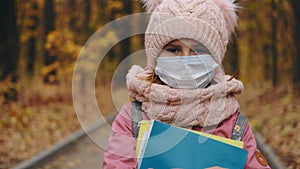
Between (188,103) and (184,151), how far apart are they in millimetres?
349

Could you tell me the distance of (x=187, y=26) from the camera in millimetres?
3482

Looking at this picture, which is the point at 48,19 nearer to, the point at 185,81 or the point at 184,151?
the point at 185,81

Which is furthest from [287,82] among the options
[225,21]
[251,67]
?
[225,21]

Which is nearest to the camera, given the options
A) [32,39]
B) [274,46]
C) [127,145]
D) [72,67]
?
[127,145]

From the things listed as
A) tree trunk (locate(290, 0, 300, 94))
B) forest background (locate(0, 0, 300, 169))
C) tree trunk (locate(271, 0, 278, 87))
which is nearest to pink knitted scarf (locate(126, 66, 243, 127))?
forest background (locate(0, 0, 300, 169))

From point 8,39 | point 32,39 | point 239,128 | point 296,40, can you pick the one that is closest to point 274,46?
point 296,40

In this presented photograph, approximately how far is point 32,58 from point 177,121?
12275mm

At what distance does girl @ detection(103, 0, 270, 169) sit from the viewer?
3.36 metres

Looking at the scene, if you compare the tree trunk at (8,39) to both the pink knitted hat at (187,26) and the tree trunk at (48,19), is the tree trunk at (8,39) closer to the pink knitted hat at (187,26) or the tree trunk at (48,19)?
the tree trunk at (48,19)

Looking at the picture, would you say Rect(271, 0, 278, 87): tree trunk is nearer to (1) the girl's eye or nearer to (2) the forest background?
(2) the forest background

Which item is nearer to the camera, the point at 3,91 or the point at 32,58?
the point at 3,91

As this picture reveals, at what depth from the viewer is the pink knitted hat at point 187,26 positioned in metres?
3.50

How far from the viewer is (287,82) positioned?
12.3 meters

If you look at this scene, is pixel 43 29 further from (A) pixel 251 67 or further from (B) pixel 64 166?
(B) pixel 64 166
